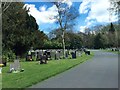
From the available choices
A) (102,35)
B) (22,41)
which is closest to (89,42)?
(102,35)

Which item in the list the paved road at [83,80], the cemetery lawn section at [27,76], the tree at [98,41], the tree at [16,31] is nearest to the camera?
the paved road at [83,80]

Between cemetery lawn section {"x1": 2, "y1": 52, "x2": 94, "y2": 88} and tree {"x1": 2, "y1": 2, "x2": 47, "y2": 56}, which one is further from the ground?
tree {"x1": 2, "y1": 2, "x2": 47, "y2": 56}

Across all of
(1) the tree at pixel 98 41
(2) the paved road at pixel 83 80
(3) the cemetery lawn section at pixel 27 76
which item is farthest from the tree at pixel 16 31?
(1) the tree at pixel 98 41

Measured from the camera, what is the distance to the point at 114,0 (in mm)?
49281

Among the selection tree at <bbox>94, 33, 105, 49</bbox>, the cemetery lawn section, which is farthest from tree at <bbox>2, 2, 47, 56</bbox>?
tree at <bbox>94, 33, 105, 49</bbox>

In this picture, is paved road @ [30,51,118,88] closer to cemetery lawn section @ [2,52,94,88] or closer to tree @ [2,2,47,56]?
cemetery lawn section @ [2,52,94,88]

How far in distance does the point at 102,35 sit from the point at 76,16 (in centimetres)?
9725

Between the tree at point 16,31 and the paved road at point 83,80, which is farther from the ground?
the tree at point 16,31

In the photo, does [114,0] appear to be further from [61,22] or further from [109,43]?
[109,43]

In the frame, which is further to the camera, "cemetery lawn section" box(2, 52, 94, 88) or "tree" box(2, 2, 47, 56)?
"tree" box(2, 2, 47, 56)

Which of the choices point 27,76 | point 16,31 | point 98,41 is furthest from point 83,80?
point 98,41

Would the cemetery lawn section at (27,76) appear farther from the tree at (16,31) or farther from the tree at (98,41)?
the tree at (98,41)

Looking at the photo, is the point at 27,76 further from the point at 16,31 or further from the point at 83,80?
the point at 16,31

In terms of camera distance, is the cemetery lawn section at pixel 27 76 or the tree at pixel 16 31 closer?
the cemetery lawn section at pixel 27 76
